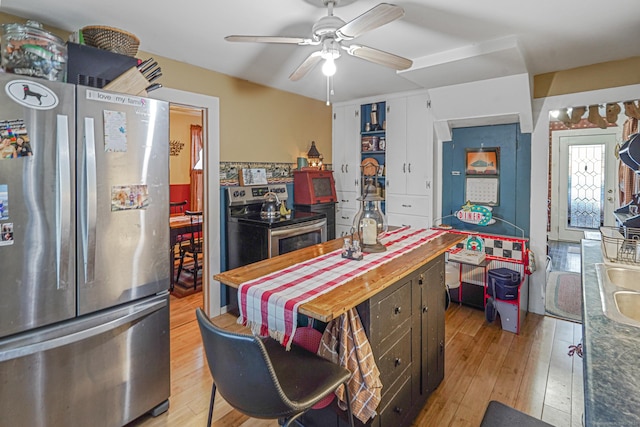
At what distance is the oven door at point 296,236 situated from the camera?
3.17m

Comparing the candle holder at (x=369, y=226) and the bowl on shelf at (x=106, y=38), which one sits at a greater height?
the bowl on shelf at (x=106, y=38)

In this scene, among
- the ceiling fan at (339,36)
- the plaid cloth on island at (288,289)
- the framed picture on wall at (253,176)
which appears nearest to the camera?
the plaid cloth on island at (288,289)

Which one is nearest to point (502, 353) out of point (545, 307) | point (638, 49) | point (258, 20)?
point (545, 307)

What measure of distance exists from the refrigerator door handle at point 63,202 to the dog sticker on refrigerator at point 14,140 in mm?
115

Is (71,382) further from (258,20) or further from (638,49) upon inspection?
(638,49)

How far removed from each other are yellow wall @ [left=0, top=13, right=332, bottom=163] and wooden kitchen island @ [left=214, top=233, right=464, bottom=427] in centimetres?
184

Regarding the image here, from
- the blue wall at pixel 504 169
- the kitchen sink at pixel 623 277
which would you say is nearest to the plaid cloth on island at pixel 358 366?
the kitchen sink at pixel 623 277

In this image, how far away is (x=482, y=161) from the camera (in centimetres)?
367

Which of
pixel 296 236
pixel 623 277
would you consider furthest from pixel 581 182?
pixel 296 236

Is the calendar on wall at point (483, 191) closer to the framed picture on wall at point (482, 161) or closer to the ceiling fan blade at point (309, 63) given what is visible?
the framed picture on wall at point (482, 161)

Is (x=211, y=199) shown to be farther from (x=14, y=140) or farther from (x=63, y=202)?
(x=14, y=140)

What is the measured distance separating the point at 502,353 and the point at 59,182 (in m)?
3.14

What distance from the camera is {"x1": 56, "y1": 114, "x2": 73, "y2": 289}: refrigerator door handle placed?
1.58m

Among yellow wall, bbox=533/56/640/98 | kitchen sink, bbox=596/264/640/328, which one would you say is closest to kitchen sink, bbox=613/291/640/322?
kitchen sink, bbox=596/264/640/328
